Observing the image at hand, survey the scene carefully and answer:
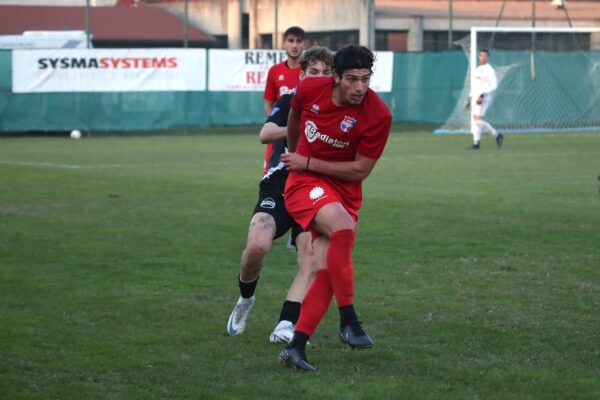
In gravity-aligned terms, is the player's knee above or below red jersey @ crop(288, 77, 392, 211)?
below

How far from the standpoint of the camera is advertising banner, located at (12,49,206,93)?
28.8 meters

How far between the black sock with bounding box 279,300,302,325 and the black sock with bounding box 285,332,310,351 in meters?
0.74

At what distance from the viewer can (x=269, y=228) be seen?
701 cm

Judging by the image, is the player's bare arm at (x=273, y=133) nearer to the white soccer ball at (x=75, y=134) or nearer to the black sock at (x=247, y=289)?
the black sock at (x=247, y=289)

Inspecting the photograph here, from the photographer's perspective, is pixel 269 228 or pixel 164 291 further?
pixel 164 291

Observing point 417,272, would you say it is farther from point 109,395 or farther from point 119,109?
point 119,109

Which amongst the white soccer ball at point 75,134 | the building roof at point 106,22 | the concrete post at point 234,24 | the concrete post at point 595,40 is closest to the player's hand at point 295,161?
the white soccer ball at point 75,134

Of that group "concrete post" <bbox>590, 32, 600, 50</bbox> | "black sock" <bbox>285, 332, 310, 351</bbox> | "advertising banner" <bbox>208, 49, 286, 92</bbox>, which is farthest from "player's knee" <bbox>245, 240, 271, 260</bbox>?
"concrete post" <bbox>590, 32, 600, 50</bbox>

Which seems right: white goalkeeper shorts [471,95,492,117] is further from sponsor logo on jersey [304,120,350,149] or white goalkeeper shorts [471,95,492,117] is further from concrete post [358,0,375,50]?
sponsor logo on jersey [304,120,350,149]

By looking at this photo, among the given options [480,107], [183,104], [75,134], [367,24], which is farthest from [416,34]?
[480,107]

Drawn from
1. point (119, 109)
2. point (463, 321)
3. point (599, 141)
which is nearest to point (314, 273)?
point (463, 321)

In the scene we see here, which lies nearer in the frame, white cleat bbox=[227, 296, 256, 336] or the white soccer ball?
white cleat bbox=[227, 296, 256, 336]

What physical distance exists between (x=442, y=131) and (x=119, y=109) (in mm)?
8631

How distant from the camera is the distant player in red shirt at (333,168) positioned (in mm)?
6016
